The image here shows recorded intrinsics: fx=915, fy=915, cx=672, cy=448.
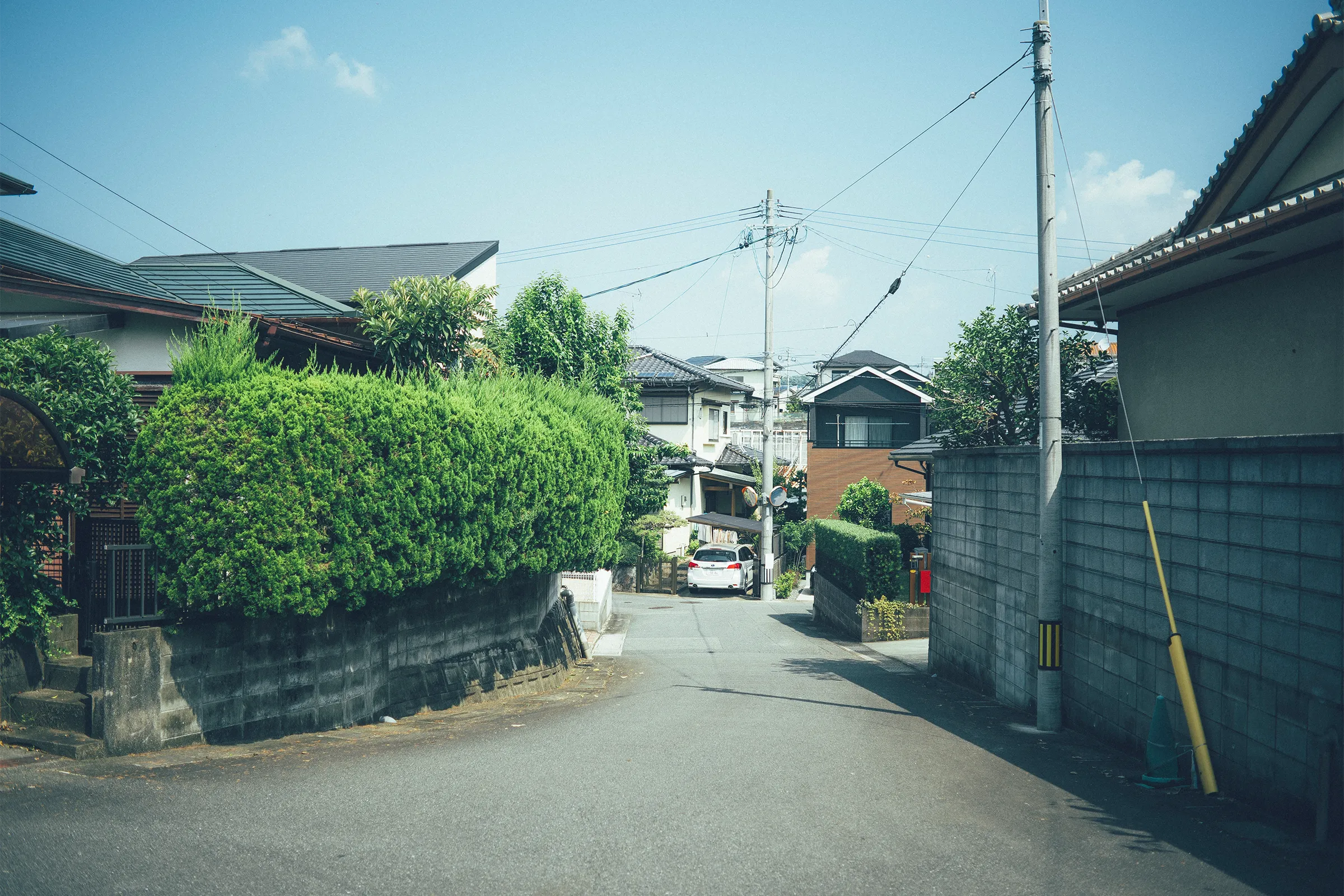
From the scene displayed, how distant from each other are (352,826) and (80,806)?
1.84m

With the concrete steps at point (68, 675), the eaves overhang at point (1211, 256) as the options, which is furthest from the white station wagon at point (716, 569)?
the concrete steps at point (68, 675)

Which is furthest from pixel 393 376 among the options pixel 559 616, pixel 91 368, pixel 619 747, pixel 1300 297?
pixel 1300 297

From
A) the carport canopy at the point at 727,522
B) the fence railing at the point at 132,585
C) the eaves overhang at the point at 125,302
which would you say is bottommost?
the carport canopy at the point at 727,522

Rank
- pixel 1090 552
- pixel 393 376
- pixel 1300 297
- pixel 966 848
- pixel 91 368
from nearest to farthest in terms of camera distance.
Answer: pixel 966 848, pixel 91 368, pixel 1090 552, pixel 1300 297, pixel 393 376

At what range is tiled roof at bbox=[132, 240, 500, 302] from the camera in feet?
72.0

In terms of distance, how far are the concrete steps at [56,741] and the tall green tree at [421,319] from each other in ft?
25.1

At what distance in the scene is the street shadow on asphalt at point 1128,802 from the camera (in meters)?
5.14

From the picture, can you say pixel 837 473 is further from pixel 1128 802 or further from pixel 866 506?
pixel 1128 802

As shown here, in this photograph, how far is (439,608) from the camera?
38.6 ft

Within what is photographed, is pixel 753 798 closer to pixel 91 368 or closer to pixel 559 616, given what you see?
pixel 91 368

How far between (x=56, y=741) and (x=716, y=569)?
27.0 metres

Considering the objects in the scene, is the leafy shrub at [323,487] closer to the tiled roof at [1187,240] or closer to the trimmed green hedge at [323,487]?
the trimmed green hedge at [323,487]

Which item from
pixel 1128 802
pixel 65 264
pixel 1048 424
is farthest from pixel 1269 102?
pixel 65 264

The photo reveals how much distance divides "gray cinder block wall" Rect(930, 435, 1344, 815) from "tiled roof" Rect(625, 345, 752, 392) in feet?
95.9
